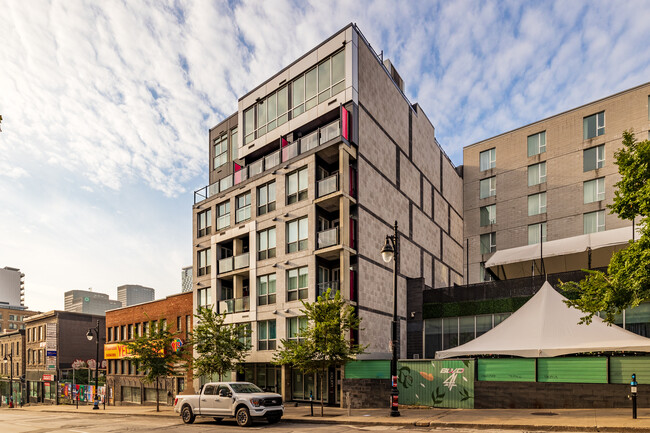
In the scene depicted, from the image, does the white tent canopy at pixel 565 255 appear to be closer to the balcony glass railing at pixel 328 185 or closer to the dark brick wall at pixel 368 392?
the balcony glass railing at pixel 328 185

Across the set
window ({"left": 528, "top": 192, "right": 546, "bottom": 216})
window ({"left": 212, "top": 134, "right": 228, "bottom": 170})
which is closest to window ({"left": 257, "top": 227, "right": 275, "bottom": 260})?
window ({"left": 212, "top": 134, "right": 228, "bottom": 170})

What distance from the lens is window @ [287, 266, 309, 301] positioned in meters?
31.2

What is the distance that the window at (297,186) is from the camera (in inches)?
1267

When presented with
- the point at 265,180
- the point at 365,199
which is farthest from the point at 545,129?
the point at 265,180

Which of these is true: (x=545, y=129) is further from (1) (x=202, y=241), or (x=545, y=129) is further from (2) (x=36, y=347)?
(2) (x=36, y=347)

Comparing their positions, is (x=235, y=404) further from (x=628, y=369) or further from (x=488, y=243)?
(x=488, y=243)

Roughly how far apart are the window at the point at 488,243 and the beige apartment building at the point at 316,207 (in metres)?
11.0

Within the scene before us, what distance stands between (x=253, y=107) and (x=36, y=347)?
159ft

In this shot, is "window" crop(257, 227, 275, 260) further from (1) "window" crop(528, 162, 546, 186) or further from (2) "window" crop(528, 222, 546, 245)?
(1) "window" crop(528, 162, 546, 186)

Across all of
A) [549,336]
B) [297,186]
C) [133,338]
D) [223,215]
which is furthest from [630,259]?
[133,338]

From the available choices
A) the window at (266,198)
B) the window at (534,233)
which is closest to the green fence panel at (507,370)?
the window at (266,198)

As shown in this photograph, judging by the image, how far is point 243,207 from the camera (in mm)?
37000

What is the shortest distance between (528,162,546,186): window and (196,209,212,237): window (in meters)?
29.4

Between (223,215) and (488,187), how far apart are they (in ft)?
88.6
